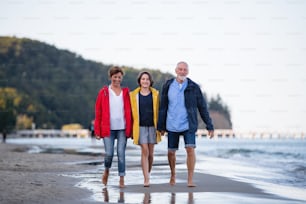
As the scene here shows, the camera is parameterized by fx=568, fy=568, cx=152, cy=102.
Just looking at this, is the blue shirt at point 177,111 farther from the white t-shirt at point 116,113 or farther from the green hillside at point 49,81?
the green hillside at point 49,81

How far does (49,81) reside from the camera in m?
164

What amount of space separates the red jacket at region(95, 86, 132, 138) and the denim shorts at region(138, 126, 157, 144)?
0.17 m

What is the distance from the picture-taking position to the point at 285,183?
9953mm

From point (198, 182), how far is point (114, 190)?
1.72m

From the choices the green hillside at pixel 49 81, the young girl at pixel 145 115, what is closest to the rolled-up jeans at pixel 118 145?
the young girl at pixel 145 115

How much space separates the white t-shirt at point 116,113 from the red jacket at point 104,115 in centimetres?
6

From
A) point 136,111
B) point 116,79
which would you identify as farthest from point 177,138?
point 116,79

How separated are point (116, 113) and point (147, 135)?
1.79 feet

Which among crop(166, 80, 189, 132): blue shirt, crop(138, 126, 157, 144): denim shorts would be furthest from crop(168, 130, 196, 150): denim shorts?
crop(138, 126, 157, 144): denim shorts

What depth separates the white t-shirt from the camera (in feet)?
26.6

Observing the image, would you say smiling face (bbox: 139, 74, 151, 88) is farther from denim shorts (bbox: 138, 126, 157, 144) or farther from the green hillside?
the green hillside

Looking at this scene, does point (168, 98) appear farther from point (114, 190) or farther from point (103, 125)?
point (114, 190)

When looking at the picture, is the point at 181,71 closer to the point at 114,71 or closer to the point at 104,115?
A: the point at 114,71

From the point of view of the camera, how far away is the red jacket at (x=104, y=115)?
26.3ft
